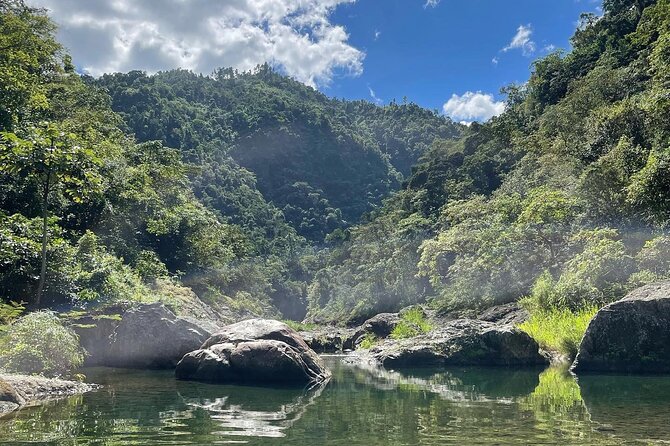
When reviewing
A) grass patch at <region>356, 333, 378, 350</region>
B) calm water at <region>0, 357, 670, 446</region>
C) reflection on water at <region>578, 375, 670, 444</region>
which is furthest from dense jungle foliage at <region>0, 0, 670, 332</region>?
reflection on water at <region>578, 375, 670, 444</region>

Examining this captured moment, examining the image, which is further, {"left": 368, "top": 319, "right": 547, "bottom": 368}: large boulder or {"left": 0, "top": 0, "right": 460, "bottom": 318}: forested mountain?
{"left": 368, "top": 319, "right": 547, "bottom": 368}: large boulder

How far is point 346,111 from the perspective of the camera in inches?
7274

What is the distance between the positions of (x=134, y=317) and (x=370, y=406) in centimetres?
1091

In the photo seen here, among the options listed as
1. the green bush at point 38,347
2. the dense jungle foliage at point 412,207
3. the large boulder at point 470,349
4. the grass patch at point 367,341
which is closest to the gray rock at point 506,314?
the dense jungle foliage at point 412,207

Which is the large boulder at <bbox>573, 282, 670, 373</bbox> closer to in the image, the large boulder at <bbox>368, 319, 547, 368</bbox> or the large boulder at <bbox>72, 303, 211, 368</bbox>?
the large boulder at <bbox>368, 319, 547, 368</bbox>

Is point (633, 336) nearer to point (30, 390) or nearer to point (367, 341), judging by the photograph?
point (30, 390)

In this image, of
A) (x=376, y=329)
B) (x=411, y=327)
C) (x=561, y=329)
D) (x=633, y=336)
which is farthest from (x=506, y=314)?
(x=633, y=336)

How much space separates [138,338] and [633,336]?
15.9 meters

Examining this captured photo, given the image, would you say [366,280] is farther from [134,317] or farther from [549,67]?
[134,317]

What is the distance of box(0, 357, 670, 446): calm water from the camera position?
7203 millimetres

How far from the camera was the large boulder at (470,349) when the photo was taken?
19281 mm

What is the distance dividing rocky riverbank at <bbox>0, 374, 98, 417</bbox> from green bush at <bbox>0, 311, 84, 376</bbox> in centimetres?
150

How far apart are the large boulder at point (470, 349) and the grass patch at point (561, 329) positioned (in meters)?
1.38

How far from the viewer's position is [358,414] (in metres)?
9.37
